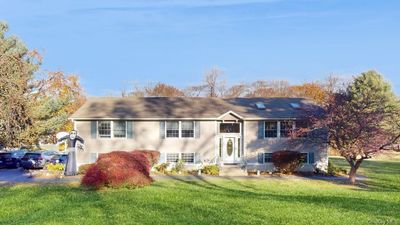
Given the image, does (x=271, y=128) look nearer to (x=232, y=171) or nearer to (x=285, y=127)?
(x=285, y=127)

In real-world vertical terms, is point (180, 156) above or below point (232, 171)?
above

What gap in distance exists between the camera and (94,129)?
34406 millimetres

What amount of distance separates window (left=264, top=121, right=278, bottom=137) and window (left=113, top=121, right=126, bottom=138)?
10665 mm

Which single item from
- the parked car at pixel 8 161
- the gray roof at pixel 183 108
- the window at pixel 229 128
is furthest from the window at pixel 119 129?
the parked car at pixel 8 161

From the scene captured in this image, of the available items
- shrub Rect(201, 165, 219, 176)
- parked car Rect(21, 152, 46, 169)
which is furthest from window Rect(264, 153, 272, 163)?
parked car Rect(21, 152, 46, 169)

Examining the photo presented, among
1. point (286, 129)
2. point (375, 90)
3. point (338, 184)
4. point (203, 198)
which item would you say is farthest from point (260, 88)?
point (203, 198)

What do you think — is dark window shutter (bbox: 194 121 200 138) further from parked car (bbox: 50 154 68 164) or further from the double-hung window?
parked car (bbox: 50 154 68 164)

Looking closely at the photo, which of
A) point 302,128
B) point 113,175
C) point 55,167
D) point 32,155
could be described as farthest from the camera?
point 32,155

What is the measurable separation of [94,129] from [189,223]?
25194 millimetres

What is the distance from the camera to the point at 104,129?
113ft

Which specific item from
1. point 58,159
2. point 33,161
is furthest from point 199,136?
point 33,161

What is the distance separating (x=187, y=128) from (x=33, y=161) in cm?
1287

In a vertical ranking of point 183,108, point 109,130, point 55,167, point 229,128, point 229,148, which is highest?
point 183,108

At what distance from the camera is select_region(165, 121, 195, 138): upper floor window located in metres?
34.7
